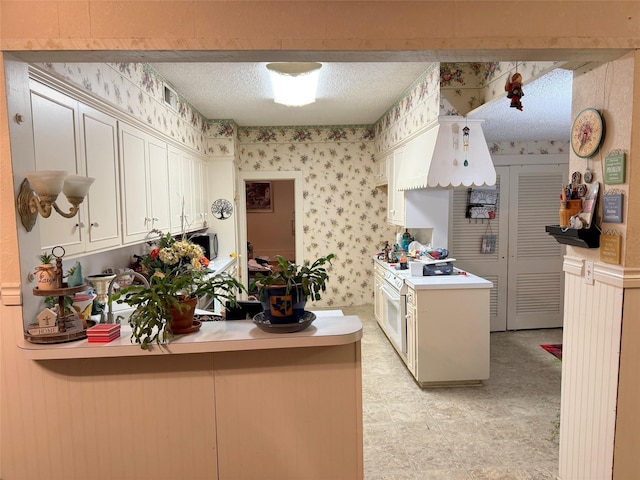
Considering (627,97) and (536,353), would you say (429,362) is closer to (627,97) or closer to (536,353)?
(536,353)

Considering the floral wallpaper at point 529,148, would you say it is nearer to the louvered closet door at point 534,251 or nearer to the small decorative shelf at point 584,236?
the louvered closet door at point 534,251

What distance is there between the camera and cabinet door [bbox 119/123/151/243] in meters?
2.70

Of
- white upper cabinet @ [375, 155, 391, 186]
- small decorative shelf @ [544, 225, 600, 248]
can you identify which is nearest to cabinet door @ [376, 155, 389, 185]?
white upper cabinet @ [375, 155, 391, 186]

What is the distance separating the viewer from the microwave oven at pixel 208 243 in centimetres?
463

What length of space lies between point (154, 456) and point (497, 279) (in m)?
4.19

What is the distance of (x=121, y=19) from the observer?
1571mm

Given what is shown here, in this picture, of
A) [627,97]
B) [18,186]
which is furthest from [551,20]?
[18,186]

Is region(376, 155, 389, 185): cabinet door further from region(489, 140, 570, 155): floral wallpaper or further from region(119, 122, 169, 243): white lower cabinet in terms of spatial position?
region(119, 122, 169, 243): white lower cabinet

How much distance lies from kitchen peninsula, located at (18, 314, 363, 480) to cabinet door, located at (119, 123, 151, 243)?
1.19 meters

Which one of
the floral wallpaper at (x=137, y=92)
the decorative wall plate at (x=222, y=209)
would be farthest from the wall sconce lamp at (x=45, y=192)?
the decorative wall plate at (x=222, y=209)

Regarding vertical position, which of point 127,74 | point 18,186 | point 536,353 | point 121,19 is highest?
point 127,74

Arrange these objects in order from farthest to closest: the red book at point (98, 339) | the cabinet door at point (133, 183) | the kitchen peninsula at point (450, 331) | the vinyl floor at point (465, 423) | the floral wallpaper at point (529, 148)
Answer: the floral wallpaper at point (529, 148) → the kitchen peninsula at point (450, 331) → the cabinet door at point (133, 183) → the vinyl floor at point (465, 423) → the red book at point (98, 339)

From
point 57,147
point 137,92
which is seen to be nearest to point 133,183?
point 137,92

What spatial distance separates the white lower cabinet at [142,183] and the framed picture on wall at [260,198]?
17.3 ft
